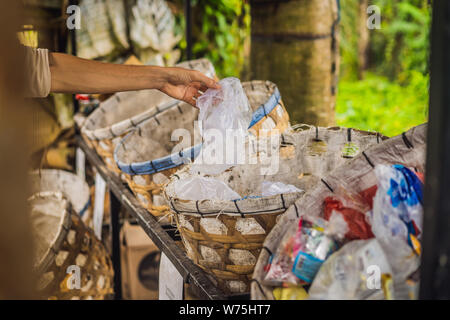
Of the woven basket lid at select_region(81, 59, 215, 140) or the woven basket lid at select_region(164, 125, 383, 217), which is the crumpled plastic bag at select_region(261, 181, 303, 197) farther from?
the woven basket lid at select_region(81, 59, 215, 140)

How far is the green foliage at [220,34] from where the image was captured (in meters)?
4.35

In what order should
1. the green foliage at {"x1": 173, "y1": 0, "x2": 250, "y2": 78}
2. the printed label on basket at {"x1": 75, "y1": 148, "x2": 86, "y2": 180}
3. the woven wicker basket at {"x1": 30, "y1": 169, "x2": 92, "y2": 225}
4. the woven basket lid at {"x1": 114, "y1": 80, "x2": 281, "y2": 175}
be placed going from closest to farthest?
the woven basket lid at {"x1": 114, "y1": 80, "x2": 281, "y2": 175}
the woven wicker basket at {"x1": 30, "y1": 169, "x2": 92, "y2": 225}
the printed label on basket at {"x1": 75, "y1": 148, "x2": 86, "y2": 180}
the green foliage at {"x1": 173, "y1": 0, "x2": 250, "y2": 78}

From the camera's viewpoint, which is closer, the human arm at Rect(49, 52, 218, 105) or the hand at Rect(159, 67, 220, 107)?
the human arm at Rect(49, 52, 218, 105)

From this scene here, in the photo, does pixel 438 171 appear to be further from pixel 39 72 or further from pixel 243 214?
pixel 39 72

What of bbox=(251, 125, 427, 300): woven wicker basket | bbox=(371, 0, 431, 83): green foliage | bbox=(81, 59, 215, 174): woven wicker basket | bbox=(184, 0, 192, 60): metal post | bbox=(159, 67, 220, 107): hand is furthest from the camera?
bbox=(371, 0, 431, 83): green foliage

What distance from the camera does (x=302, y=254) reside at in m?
0.84

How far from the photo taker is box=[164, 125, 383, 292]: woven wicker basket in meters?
1.02

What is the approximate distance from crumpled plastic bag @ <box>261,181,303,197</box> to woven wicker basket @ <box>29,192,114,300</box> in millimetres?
962

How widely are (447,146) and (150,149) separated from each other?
5.04 ft

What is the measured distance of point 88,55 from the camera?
12.2 feet

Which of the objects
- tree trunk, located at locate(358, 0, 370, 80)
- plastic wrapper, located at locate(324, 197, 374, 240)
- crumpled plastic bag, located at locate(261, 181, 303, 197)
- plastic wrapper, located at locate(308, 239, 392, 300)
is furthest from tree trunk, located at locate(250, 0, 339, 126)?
tree trunk, located at locate(358, 0, 370, 80)
